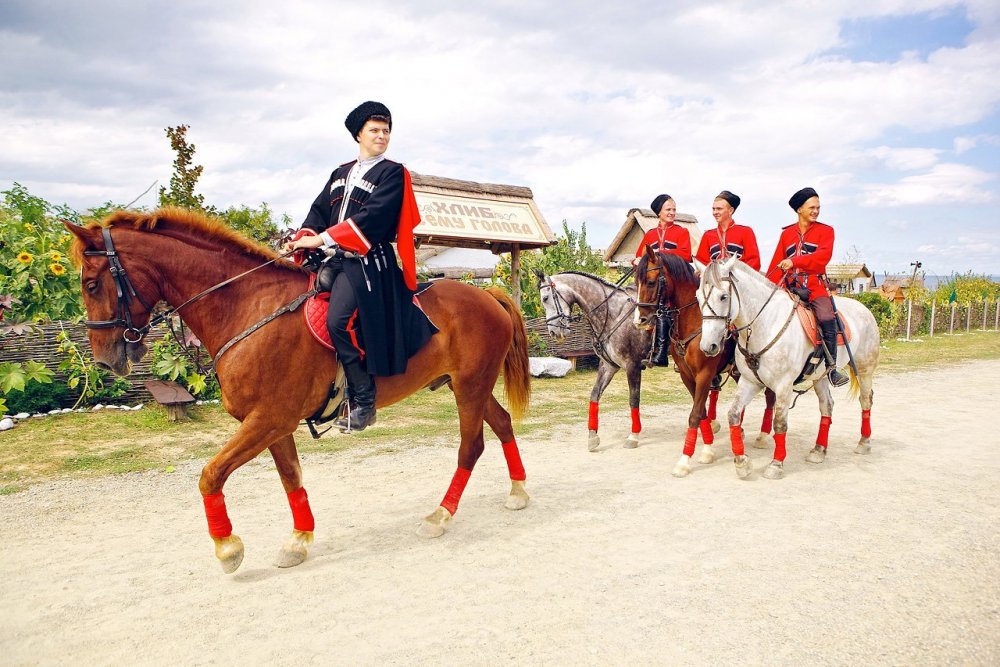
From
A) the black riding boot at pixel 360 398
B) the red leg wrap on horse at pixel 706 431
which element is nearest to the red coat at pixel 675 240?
the red leg wrap on horse at pixel 706 431

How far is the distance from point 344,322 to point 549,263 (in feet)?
41.3

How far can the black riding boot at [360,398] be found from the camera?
3883mm

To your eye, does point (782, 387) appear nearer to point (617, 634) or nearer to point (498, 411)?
point (498, 411)

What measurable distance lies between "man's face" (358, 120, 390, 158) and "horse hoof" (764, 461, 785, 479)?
15.3ft

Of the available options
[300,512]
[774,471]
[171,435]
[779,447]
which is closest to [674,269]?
[779,447]

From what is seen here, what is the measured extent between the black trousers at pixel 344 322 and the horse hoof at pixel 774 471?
4.22m

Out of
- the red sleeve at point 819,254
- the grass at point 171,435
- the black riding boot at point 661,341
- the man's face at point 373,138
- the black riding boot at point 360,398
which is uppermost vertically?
the man's face at point 373,138

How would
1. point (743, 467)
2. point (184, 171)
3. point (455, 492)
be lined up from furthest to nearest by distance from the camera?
point (184, 171) → point (743, 467) → point (455, 492)

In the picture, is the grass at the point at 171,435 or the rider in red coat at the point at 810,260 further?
the grass at the point at 171,435

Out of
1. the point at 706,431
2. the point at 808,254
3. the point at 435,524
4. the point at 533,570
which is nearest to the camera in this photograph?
the point at 533,570

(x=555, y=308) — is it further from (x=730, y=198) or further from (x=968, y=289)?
(x=968, y=289)

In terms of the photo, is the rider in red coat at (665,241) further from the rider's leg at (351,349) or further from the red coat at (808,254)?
the rider's leg at (351,349)

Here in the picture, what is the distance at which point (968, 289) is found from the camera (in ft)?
102

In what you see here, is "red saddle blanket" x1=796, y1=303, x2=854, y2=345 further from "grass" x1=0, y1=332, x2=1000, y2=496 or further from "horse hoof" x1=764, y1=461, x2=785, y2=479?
"grass" x1=0, y1=332, x2=1000, y2=496
